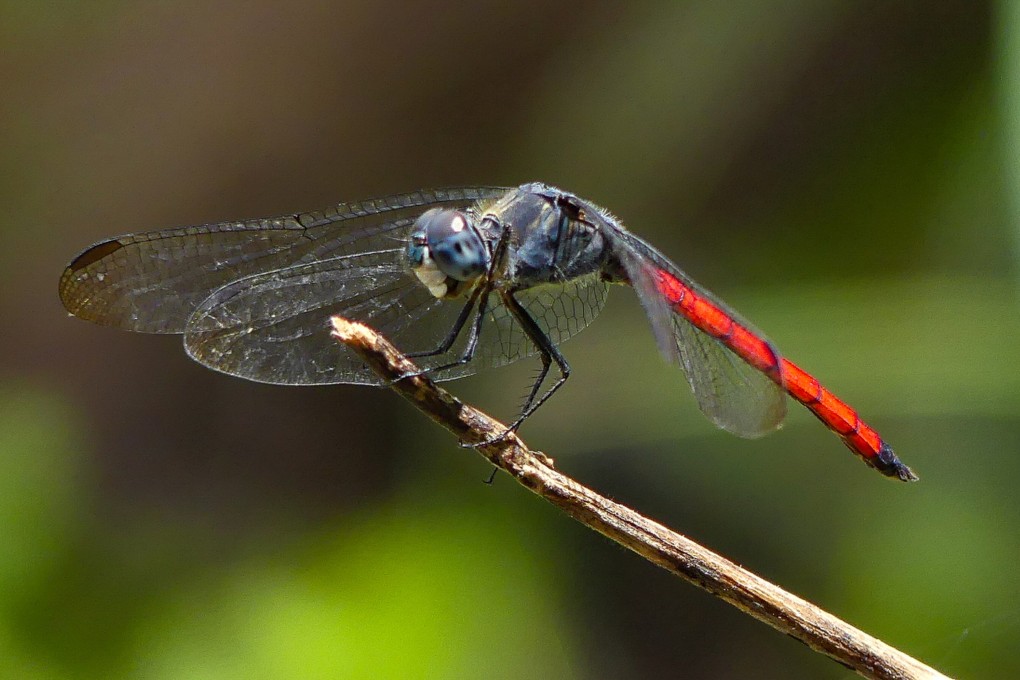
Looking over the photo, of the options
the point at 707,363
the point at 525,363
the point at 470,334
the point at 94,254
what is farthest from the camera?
the point at 525,363

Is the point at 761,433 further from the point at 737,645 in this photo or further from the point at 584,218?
the point at 737,645

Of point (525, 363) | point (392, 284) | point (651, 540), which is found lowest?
point (651, 540)

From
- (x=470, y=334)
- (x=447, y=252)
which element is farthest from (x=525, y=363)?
(x=447, y=252)

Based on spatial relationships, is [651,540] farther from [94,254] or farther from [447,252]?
[94,254]

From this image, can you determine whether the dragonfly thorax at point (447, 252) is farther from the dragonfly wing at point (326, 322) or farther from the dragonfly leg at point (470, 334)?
the dragonfly wing at point (326, 322)

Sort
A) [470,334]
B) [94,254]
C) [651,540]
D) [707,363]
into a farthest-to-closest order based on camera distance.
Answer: [470,334]
[94,254]
[707,363]
[651,540]

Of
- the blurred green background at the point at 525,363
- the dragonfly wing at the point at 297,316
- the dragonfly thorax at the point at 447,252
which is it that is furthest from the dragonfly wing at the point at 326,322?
the blurred green background at the point at 525,363

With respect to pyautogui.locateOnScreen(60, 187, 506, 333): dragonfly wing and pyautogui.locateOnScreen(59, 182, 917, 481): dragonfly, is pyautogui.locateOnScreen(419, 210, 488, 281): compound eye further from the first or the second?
pyautogui.locateOnScreen(60, 187, 506, 333): dragonfly wing
